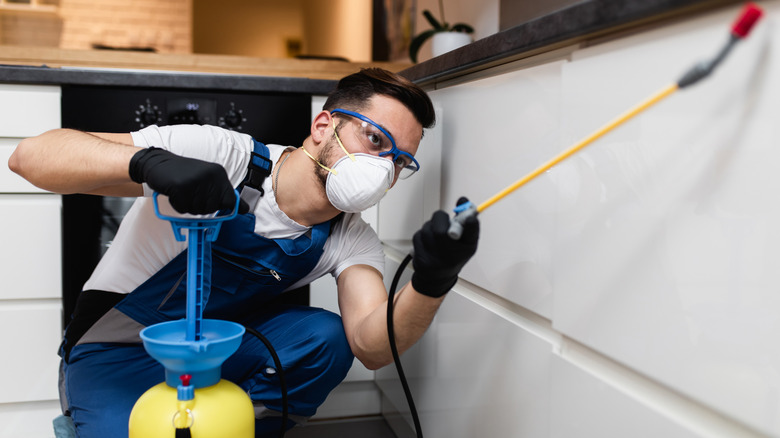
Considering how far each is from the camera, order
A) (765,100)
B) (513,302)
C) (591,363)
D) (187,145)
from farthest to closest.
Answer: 1. (187,145)
2. (513,302)
3. (591,363)
4. (765,100)

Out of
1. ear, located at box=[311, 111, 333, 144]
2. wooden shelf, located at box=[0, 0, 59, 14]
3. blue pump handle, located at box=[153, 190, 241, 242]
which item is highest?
wooden shelf, located at box=[0, 0, 59, 14]

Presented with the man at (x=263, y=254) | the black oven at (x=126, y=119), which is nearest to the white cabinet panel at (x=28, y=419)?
the black oven at (x=126, y=119)

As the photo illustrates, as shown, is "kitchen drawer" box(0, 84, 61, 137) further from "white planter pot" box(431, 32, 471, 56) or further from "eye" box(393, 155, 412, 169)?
"white planter pot" box(431, 32, 471, 56)

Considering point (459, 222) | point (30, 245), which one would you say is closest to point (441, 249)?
point (459, 222)

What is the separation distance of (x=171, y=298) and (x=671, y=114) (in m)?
0.97

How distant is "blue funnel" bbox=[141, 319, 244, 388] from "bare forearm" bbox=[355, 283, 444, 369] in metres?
0.25

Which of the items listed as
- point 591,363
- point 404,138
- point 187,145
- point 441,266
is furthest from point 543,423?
point 187,145

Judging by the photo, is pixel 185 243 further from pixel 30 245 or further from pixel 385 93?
pixel 30 245

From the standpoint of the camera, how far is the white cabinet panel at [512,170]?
809mm

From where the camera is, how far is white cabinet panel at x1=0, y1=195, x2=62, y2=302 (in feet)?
4.98

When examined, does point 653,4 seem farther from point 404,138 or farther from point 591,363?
point 404,138

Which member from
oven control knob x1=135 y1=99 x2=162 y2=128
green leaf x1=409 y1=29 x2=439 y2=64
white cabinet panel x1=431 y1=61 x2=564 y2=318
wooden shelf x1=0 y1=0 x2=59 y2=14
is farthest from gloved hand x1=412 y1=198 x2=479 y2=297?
wooden shelf x1=0 y1=0 x2=59 y2=14

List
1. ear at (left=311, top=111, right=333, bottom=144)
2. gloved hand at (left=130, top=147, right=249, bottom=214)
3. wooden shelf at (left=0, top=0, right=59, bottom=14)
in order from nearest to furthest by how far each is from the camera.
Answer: gloved hand at (left=130, top=147, right=249, bottom=214) < ear at (left=311, top=111, right=333, bottom=144) < wooden shelf at (left=0, top=0, right=59, bottom=14)

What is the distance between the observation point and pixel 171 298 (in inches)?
47.9
